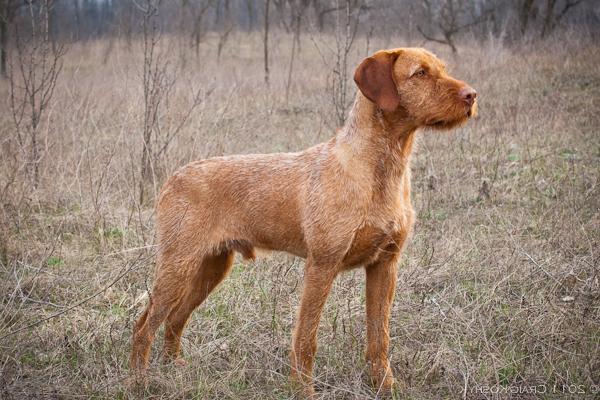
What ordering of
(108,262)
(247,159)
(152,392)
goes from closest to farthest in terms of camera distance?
(152,392) < (247,159) < (108,262)

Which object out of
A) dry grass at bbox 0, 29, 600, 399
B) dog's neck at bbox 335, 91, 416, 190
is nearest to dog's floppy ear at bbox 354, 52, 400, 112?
dog's neck at bbox 335, 91, 416, 190

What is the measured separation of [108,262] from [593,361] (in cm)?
375

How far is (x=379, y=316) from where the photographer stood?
10.8ft

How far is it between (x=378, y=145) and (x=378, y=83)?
329 millimetres

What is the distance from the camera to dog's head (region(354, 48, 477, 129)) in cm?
305

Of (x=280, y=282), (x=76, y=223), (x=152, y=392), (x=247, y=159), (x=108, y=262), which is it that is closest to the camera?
(x=152, y=392)

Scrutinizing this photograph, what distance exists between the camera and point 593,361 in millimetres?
3143

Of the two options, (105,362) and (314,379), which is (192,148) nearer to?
(105,362)

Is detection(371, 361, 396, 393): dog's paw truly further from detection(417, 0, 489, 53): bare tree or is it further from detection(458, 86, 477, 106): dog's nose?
detection(417, 0, 489, 53): bare tree

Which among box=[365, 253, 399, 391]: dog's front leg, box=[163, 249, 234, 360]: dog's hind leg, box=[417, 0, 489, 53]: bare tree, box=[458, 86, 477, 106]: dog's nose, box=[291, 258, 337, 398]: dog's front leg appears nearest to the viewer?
box=[458, 86, 477, 106]: dog's nose

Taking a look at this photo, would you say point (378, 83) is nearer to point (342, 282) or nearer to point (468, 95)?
point (468, 95)

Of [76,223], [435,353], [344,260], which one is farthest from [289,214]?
[76,223]

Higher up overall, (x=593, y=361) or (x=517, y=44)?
(x=517, y=44)

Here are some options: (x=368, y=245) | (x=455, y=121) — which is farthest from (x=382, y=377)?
(x=455, y=121)
